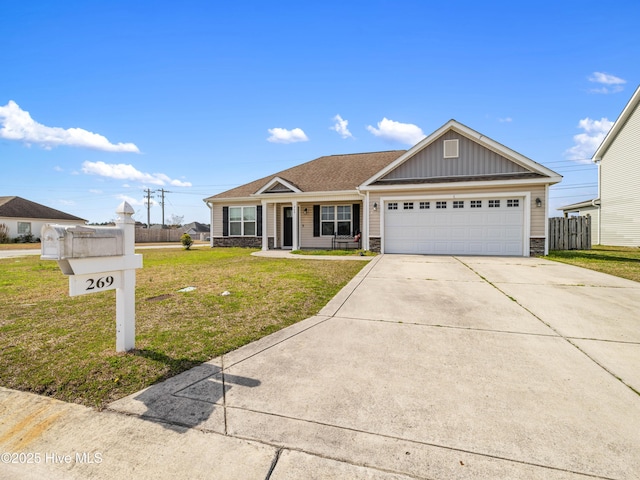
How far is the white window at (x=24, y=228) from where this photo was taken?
94.6 ft

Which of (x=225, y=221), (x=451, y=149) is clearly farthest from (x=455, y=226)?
(x=225, y=221)

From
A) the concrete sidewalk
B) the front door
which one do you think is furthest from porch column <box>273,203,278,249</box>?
the concrete sidewalk

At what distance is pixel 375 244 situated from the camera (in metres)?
13.0

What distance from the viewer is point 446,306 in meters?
4.84

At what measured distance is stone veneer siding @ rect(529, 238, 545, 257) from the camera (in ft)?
38.1

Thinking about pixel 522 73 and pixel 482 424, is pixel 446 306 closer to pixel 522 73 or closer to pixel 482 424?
pixel 482 424

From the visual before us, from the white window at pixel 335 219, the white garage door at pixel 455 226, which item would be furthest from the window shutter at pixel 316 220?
the white garage door at pixel 455 226

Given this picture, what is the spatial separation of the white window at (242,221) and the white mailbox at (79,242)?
1496cm

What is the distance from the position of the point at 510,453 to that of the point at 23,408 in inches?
128

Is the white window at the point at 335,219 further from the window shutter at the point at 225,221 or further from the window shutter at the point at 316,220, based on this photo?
the window shutter at the point at 225,221

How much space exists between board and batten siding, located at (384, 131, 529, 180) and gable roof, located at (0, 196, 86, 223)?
3668 centimetres

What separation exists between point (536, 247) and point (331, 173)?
33.9 ft

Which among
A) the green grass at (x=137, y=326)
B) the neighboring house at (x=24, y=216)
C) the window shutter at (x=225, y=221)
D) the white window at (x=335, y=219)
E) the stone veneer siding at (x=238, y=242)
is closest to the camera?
the green grass at (x=137, y=326)

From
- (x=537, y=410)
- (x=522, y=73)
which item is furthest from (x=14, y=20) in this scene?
(x=522, y=73)
